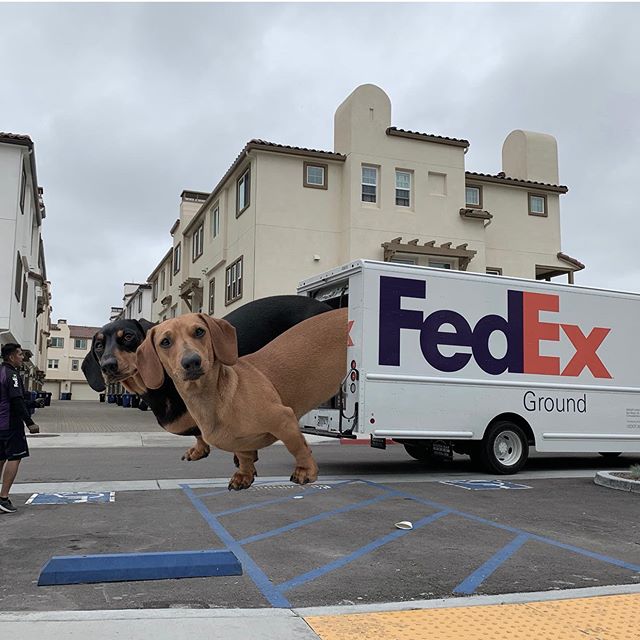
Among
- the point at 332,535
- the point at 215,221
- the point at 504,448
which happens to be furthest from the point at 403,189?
the point at 215,221

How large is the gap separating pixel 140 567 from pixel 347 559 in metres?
2.68

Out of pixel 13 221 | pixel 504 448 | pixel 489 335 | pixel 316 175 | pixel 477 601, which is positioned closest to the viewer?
pixel 489 335

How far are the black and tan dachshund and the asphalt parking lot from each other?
2.48m

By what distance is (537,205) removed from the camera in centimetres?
2823

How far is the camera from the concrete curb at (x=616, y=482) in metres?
12.0

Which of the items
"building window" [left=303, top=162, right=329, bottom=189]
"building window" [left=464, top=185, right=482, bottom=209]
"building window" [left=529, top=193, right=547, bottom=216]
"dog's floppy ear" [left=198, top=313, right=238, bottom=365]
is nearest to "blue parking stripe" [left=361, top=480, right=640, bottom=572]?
"dog's floppy ear" [left=198, top=313, right=238, bottom=365]

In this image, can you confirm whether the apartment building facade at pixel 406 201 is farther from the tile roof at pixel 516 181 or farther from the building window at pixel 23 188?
the building window at pixel 23 188

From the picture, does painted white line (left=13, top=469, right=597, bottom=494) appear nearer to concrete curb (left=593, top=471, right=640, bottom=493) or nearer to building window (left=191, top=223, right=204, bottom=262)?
concrete curb (left=593, top=471, right=640, bottom=493)

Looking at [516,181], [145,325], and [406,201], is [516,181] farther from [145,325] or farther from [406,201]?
[145,325]

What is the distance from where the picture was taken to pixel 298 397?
202 cm

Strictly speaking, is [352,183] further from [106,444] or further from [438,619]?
[438,619]

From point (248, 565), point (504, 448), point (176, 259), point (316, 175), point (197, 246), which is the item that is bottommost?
point (248, 565)

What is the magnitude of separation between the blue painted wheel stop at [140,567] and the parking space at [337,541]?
5.6 inches

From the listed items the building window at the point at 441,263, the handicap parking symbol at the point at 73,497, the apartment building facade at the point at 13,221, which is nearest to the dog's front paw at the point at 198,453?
the handicap parking symbol at the point at 73,497
